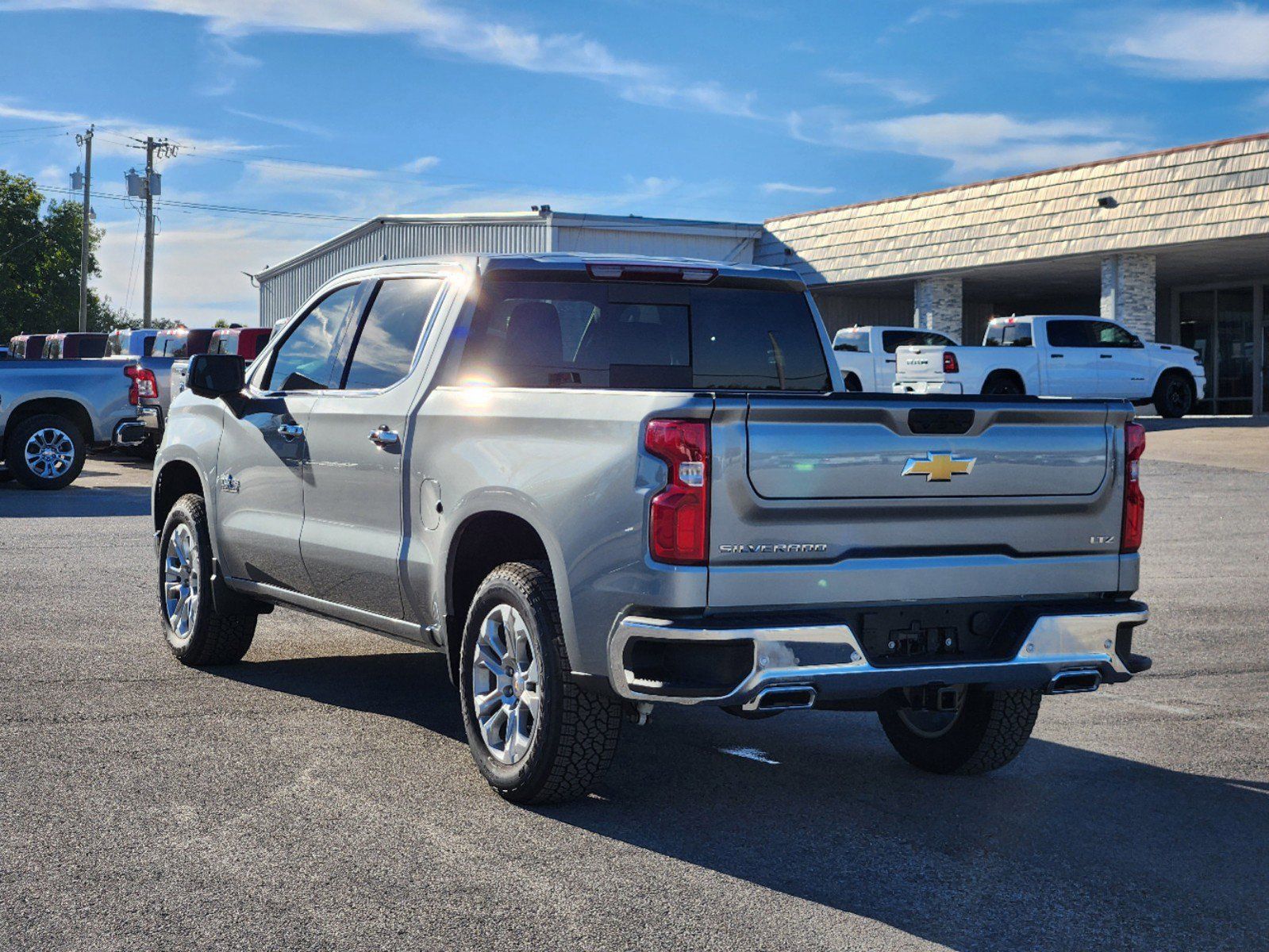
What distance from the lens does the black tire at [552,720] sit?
5309mm

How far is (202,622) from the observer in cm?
787

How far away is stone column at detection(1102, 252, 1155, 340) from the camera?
33.8 m

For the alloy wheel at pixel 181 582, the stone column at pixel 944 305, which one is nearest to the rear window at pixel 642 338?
the alloy wheel at pixel 181 582

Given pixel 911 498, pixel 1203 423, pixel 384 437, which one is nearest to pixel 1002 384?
pixel 1203 423

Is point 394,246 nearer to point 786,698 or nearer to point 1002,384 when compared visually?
point 1002,384

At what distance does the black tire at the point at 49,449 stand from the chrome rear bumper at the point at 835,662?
51.8ft

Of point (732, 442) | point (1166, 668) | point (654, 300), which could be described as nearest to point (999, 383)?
point (1166, 668)

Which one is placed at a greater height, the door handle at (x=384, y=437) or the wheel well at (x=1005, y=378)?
the wheel well at (x=1005, y=378)

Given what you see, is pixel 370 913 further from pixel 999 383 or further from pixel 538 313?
pixel 999 383

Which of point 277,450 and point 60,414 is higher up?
point 60,414

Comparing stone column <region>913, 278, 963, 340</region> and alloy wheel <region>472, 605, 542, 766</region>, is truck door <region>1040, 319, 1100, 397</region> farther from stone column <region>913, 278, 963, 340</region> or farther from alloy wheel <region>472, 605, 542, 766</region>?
alloy wheel <region>472, 605, 542, 766</region>

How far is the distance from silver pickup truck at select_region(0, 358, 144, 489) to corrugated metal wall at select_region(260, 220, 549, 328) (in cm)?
1588

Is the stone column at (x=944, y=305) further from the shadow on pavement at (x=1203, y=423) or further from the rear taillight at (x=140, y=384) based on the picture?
the rear taillight at (x=140, y=384)

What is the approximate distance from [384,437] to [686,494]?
1.93 m
